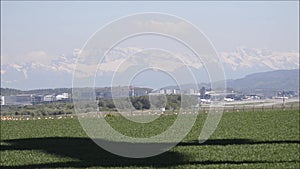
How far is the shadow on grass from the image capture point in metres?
24.3

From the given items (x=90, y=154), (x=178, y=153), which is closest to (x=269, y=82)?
(x=178, y=153)

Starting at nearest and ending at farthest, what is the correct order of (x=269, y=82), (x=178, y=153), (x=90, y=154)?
(x=178, y=153) < (x=90, y=154) < (x=269, y=82)

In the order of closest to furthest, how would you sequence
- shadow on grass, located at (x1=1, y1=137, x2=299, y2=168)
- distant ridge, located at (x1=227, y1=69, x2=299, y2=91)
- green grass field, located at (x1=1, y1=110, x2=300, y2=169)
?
1. green grass field, located at (x1=1, y1=110, x2=300, y2=169)
2. shadow on grass, located at (x1=1, y1=137, x2=299, y2=168)
3. distant ridge, located at (x1=227, y1=69, x2=299, y2=91)

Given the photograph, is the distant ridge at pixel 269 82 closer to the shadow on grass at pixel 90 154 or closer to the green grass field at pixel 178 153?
the green grass field at pixel 178 153

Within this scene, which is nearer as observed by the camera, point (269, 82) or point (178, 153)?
point (178, 153)

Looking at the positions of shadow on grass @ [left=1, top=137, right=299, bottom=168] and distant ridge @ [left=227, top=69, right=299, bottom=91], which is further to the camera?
distant ridge @ [left=227, top=69, right=299, bottom=91]

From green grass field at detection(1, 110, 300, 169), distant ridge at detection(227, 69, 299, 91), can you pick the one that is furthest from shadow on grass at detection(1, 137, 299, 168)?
distant ridge at detection(227, 69, 299, 91)

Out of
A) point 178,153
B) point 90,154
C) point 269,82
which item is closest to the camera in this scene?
point 178,153

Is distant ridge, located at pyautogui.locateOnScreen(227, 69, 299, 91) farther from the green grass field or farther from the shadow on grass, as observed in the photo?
the shadow on grass

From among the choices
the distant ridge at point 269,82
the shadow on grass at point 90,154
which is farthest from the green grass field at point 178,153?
the distant ridge at point 269,82

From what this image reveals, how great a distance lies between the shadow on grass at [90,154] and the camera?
24297mm

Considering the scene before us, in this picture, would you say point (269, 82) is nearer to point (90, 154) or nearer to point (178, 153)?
point (178, 153)

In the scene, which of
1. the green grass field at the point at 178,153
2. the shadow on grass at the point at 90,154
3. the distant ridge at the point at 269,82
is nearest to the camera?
the green grass field at the point at 178,153

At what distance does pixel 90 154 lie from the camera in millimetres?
28641
